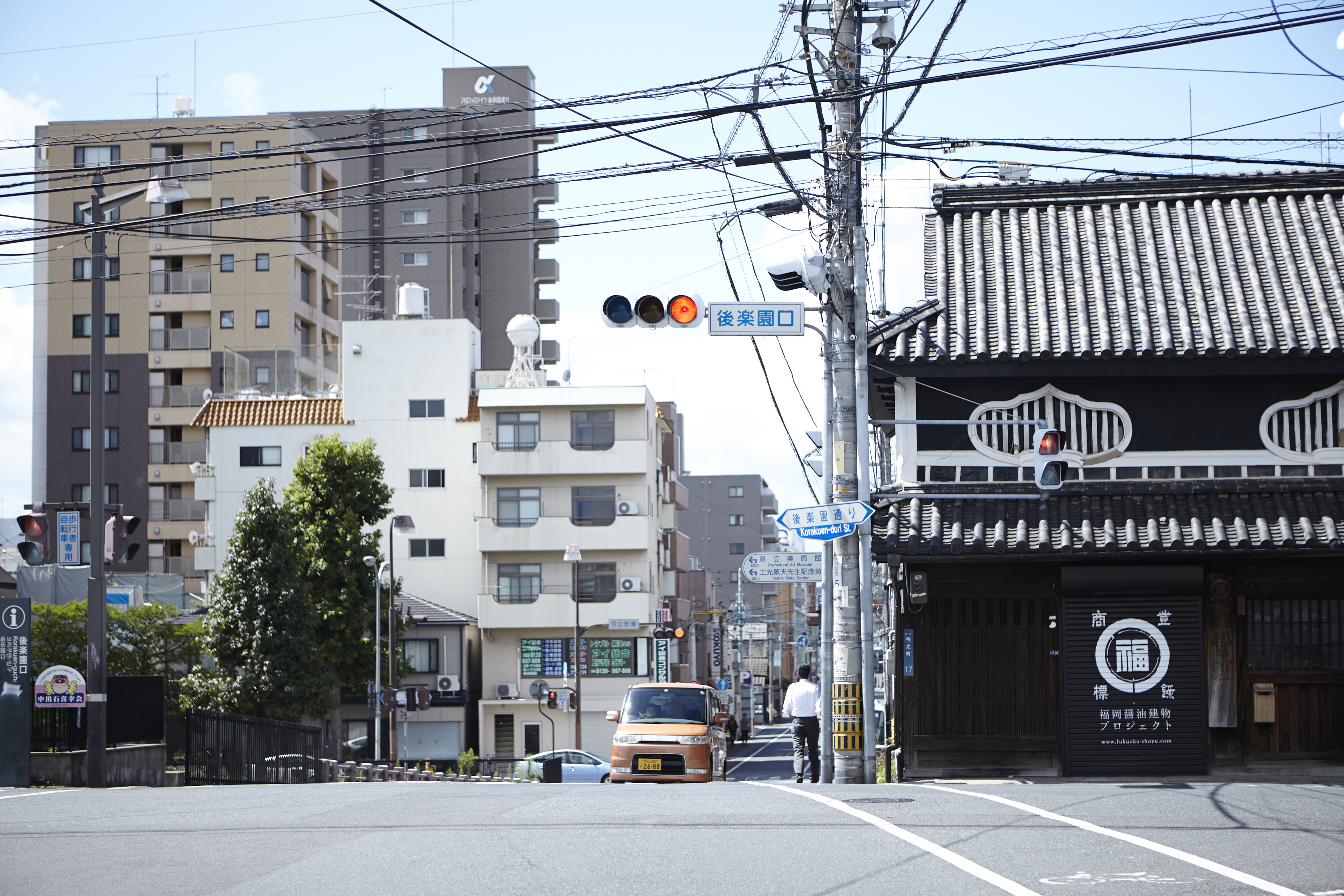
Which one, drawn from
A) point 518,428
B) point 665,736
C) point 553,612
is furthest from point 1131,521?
point 518,428

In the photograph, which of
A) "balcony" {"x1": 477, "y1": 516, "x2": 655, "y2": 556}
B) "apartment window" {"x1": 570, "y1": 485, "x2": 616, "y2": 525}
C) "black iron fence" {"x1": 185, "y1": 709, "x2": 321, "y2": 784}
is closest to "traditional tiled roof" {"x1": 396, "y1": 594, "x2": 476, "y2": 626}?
"balcony" {"x1": 477, "y1": 516, "x2": 655, "y2": 556}

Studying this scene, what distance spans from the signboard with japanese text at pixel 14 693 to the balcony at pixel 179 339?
4862 cm

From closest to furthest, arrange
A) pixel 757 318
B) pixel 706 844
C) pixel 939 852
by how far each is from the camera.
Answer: pixel 939 852
pixel 706 844
pixel 757 318

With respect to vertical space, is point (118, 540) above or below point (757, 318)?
below

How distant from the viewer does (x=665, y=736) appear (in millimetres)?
22812

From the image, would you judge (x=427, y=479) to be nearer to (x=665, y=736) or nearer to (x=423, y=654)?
(x=423, y=654)

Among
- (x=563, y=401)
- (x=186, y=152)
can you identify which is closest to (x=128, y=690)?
(x=563, y=401)

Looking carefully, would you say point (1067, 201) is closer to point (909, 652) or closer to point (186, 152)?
point (909, 652)

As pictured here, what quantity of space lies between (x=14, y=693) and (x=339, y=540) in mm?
25331

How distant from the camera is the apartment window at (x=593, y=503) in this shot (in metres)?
57.4

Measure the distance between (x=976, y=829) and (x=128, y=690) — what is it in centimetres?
1907

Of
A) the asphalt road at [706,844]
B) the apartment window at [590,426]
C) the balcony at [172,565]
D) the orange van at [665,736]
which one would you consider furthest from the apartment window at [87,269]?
the asphalt road at [706,844]

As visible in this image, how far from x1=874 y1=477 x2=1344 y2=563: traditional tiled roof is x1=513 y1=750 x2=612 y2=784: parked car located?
20.1 meters

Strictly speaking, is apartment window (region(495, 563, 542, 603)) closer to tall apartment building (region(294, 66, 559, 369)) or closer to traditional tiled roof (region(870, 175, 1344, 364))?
tall apartment building (region(294, 66, 559, 369))
